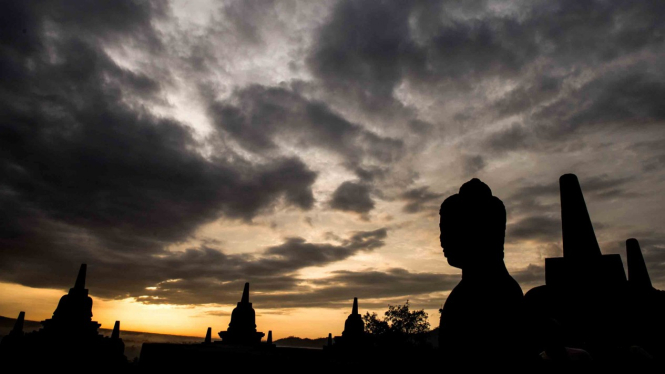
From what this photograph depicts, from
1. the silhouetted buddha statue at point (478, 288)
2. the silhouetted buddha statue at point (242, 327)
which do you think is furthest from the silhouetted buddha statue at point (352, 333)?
the silhouetted buddha statue at point (478, 288)

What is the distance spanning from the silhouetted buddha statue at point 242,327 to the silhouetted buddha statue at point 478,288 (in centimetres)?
1837

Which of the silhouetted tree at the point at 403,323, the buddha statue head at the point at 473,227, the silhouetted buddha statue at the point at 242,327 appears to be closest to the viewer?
the buddha statue head at the point at 473,227

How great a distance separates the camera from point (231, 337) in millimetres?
19469

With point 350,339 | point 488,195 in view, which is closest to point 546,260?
point 488,195

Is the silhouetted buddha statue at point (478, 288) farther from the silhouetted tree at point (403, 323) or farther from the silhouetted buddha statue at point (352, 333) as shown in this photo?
the silhouetted tree at point (403, 323)

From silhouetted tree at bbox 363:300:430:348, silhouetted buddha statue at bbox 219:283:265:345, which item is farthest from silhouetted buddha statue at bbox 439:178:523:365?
silhouetted tree at bbox 363:300:430:348

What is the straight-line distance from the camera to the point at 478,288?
10.8ft

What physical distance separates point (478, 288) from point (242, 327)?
19.4 meters

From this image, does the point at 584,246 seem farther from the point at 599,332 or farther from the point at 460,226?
the point at 460,226

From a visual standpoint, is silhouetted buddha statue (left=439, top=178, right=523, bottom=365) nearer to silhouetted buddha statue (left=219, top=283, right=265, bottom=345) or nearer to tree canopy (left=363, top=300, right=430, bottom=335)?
silhouetted buddha statue (left=219, top=283, right=265, bottom=345)

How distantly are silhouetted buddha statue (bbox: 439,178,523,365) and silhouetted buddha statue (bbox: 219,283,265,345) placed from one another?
1837 centimetres

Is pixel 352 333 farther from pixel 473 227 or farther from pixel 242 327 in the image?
pixel 473 227

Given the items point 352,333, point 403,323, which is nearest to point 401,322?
point 403,323

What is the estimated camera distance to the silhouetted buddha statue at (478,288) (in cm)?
305
